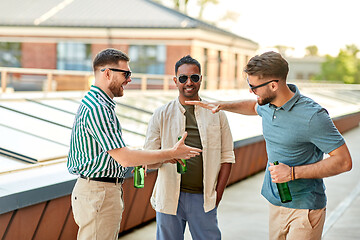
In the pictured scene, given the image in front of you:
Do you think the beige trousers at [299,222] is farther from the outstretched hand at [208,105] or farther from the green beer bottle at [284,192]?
the outstretched hand at [208,105]

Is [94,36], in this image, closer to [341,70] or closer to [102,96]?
[102,96]

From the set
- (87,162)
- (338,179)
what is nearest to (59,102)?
(87,162)

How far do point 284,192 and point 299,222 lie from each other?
20 centimetres

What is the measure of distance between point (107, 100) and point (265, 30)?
49.2 metres

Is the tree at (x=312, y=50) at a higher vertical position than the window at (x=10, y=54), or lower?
higher

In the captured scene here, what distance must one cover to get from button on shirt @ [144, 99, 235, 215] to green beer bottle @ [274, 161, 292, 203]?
641 millimetres

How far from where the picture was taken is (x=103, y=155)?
2719 mm

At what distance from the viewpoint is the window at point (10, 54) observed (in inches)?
944

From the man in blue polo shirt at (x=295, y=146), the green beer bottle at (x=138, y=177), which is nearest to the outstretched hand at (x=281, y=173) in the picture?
the man in blue polo shirt at (x=295, y=146)

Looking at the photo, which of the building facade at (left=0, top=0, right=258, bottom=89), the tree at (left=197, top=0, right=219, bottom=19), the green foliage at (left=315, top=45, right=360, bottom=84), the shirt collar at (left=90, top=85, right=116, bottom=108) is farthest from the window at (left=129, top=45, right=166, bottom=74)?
the green foliage at (left=315, top=45, right=360, bottom=84)

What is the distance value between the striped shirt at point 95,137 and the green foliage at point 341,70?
204 feet

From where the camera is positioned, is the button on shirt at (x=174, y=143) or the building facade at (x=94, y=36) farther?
the building facade at (x=94, y=36)

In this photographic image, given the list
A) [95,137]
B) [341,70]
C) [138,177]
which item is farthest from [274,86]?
[341,70]

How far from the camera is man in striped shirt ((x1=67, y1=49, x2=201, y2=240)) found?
2.61 m
